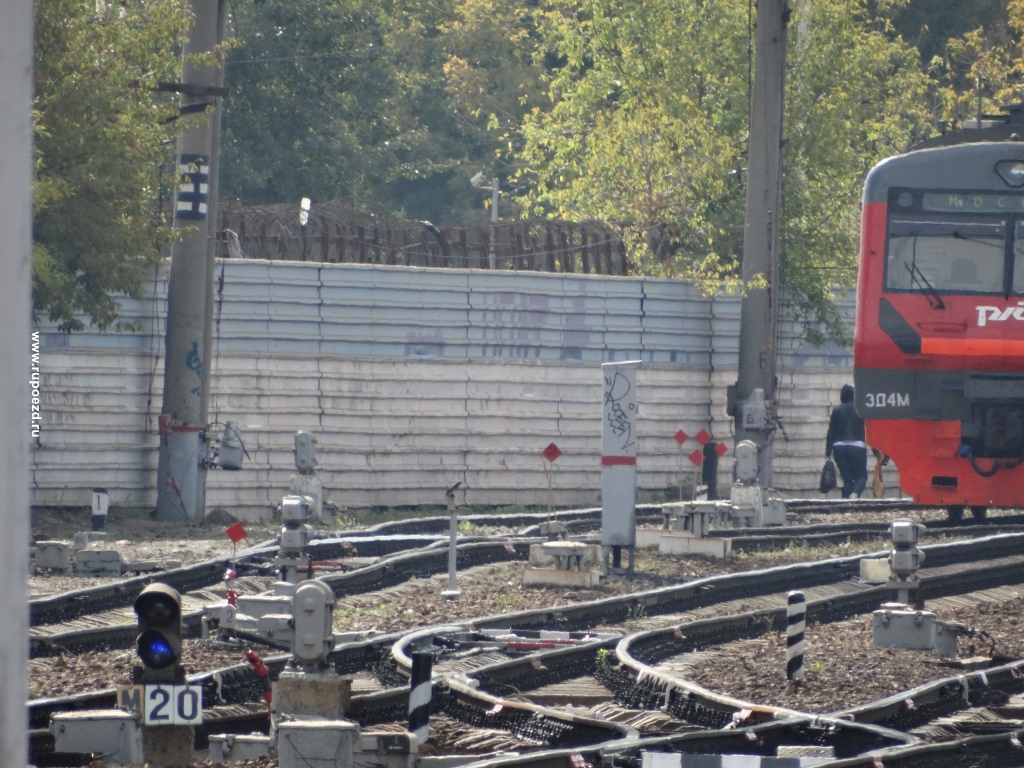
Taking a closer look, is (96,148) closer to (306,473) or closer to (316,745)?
(306,473)

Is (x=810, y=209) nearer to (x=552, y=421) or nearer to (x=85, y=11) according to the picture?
(x=552, y=421)

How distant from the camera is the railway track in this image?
26.4 ft

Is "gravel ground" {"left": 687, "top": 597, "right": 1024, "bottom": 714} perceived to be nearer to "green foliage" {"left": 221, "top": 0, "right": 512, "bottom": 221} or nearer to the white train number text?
the white train number text

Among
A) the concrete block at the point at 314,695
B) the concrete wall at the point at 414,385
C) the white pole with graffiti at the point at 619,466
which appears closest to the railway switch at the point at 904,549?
the white pole with graffiti at the point at 619,466

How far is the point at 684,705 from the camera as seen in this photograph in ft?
29.6

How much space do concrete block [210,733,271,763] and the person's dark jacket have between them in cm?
1665

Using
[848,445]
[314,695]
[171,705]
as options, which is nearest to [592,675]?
[314,695]

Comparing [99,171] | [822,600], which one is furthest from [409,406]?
[822,600]

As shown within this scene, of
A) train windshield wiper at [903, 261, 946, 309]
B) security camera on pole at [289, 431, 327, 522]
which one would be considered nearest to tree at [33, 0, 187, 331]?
security camera on pole at [289, 431, 327, 522]

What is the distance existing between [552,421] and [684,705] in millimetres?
14748

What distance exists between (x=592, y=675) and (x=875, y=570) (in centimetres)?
500

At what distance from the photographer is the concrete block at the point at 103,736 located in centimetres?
712

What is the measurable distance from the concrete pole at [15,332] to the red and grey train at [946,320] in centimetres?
1357

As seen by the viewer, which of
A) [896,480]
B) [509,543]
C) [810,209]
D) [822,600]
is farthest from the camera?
[810,209]
